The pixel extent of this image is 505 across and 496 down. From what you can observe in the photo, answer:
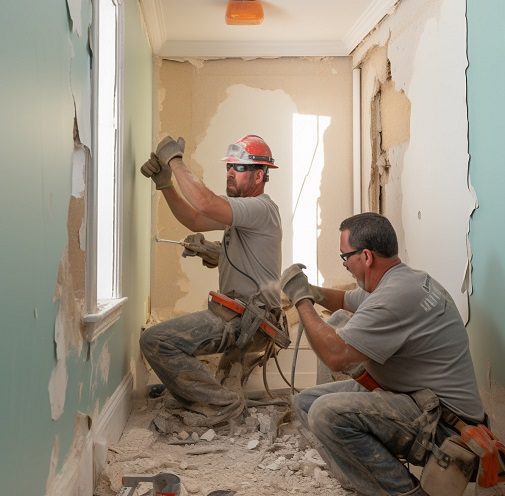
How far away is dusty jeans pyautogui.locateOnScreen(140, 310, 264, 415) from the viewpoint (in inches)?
126

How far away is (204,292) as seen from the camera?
459cm

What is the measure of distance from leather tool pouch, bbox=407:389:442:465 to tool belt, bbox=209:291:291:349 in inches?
48.3

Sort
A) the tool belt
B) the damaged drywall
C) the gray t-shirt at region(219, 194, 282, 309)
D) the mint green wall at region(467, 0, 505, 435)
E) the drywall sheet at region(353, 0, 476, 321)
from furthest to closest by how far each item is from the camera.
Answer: the damaged drywall
the gray t-shirt at region(219, 194, 282, 309)
the tool belt
the drywall sheet at region(353, 0, 476, 321)
the mint green wall at region(467, 0, 505, 435)

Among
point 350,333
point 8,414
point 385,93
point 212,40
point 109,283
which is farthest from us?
point 212,40

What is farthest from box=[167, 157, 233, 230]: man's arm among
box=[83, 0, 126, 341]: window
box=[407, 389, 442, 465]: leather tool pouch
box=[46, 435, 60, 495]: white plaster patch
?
box=[46, 435, 60, 495]: white plaster patch

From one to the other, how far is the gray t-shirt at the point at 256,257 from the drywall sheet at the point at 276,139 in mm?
1190

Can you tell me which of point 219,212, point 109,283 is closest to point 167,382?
point 109,283

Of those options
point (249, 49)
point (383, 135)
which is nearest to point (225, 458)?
point (383, 135)

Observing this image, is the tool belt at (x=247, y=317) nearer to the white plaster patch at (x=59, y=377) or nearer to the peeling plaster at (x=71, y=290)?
the peeling plaster at (x=71, y=290)

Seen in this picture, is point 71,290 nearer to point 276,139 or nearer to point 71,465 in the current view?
point 71,465

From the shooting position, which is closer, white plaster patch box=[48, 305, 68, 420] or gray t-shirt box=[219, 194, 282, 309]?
white plaster patch box=[48, 305, 68, 420]

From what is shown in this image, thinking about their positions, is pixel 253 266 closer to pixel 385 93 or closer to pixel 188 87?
pixel 385 93

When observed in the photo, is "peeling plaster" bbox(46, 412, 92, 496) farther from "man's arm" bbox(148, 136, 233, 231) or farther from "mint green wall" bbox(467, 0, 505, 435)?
"mint green wall" bbox(467, 0, 505, 435)

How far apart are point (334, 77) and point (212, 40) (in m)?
0.96
